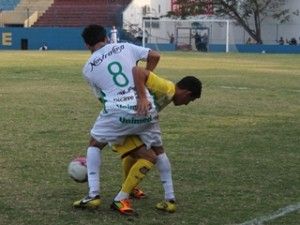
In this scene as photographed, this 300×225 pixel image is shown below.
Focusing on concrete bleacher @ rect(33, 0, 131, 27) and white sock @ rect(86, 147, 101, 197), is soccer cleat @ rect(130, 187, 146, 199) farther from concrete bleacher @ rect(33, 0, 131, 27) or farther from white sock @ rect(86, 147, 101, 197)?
concrete bleacher @ rect(33, 0, 131, 27)

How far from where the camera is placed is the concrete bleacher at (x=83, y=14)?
67.8 m

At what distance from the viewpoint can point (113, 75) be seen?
6203 mm

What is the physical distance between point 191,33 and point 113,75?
190 feet

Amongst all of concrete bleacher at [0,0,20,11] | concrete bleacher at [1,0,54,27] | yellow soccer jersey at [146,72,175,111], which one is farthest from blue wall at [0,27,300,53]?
yellow soccer jersey at [146,72,175,111]

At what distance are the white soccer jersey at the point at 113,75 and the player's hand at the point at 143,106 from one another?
115 millimetres

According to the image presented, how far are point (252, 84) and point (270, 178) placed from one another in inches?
553

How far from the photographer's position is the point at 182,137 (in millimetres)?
10555

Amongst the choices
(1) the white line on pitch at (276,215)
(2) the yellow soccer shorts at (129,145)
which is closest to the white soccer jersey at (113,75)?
(2) the yellow soccer shorts at (129,145)

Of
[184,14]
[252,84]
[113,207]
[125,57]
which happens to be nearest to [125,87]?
[125,57]

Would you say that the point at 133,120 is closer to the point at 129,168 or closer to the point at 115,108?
the point at 115,108

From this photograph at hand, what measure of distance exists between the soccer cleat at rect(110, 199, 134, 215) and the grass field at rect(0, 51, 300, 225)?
56 mm

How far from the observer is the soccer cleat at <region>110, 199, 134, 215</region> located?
606 cm

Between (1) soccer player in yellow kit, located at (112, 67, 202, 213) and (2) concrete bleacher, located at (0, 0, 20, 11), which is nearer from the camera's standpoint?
(1) soccer player in yellow kit, located at (112, 67, 202, 213)

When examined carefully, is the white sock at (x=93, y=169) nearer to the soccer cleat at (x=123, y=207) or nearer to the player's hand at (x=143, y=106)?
the soccer cleat at (x=123, y=207)
